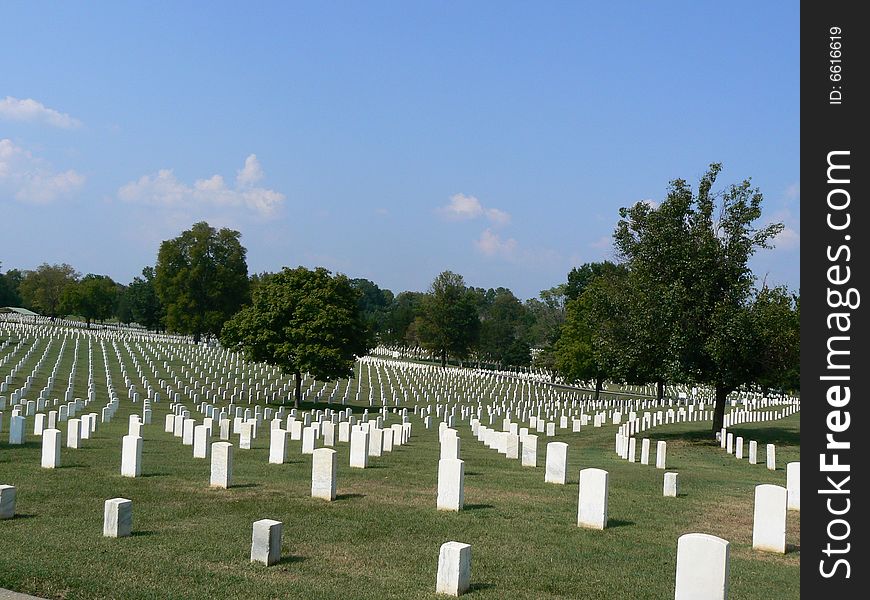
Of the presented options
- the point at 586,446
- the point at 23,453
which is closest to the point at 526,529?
the point at 23,453

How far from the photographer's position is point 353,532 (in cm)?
1017

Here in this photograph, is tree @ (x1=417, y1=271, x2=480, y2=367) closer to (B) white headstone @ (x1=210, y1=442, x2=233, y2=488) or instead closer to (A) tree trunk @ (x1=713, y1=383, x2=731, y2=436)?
(A) tree trunk @ (x1=713, y1=383, x2=731, y2=436)

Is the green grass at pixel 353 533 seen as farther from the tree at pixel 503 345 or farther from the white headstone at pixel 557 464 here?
the tree at pixel 503 345

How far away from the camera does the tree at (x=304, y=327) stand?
39344 mm

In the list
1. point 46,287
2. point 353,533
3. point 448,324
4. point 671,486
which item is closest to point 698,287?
point 671,486

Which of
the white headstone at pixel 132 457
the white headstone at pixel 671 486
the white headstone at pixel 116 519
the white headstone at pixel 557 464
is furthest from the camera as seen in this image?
the white headstone at pixel 557 464

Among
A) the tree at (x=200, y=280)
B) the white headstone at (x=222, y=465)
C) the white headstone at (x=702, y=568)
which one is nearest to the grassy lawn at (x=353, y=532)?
the white headstone at (x=222, y=465)

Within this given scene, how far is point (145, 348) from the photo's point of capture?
223 ft

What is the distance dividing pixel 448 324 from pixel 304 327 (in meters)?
53.3

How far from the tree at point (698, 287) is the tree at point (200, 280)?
2570 inches

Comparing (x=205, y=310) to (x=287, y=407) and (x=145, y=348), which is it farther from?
(x=287, y=407)

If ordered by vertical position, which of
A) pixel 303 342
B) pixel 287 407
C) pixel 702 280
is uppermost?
pixel 702 280

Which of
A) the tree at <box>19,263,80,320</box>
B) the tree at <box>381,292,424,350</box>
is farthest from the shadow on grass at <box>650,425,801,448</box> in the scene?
the tree at <box>19,263,80,320</box>

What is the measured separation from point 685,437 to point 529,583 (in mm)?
22856
